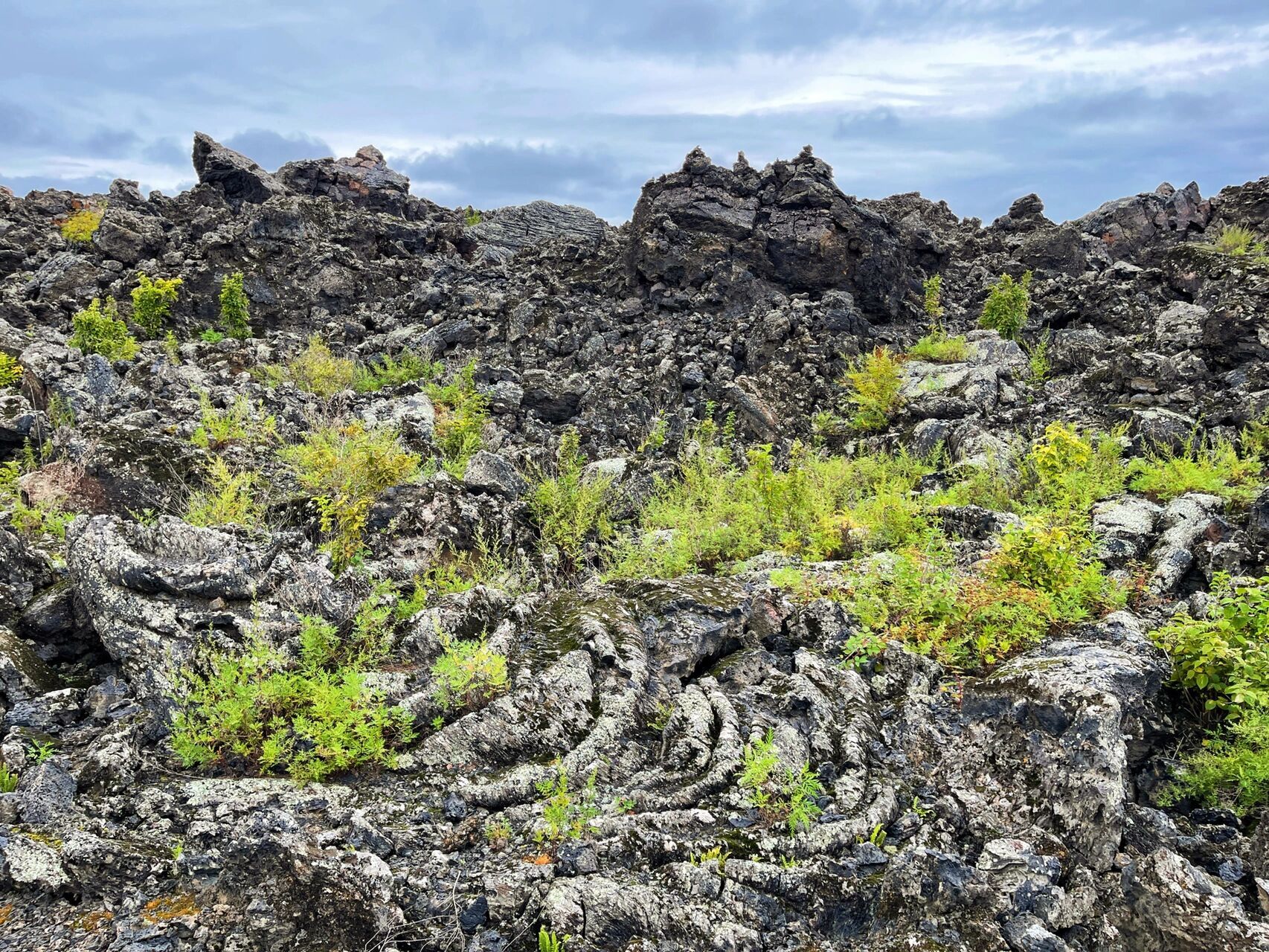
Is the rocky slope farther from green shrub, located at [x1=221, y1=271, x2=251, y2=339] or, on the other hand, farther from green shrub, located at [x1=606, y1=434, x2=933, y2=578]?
green shrub, located at [x1=221, y1=271, x2=251, y2=339]

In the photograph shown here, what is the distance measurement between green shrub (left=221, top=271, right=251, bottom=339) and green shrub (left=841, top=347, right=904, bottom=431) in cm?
1752

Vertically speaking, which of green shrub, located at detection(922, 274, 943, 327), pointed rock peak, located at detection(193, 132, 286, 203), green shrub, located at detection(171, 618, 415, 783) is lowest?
green shrub, located at detection(171, 618, 415, 783)

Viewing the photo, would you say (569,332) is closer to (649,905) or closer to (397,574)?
(397,574)

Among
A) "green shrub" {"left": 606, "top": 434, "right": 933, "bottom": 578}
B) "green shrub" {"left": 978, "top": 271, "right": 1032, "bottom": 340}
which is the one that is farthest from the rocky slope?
"green shrub" {"left": 978, "top": 271, "right": 1032, "bottom": 340}

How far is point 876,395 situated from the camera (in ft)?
52.4

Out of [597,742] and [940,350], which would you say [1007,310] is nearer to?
[940,350]

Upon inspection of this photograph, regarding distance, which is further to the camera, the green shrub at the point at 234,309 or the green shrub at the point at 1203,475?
the green shrub at the point at 234,309

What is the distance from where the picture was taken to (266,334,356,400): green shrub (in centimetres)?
1753

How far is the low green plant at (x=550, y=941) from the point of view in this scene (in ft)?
11.8

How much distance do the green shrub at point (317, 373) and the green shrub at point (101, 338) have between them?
3.21 metres

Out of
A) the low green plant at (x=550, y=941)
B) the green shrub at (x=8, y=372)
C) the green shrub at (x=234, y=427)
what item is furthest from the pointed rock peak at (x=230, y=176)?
the low green plant at (x=550, y=941)

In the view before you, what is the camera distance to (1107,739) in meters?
4.66

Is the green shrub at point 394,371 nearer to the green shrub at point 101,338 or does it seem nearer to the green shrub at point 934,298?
the green shrub at point 101,338

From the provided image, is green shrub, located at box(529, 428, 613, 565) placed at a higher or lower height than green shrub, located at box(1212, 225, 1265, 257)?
Answer: lower
